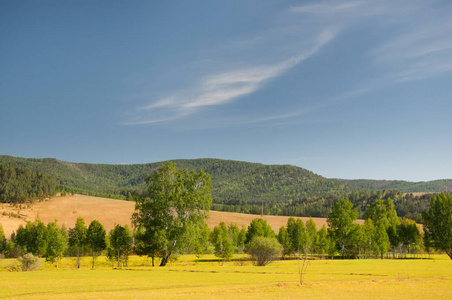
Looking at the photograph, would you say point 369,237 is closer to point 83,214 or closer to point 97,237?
point 97,237

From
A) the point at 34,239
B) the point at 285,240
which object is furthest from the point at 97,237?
the point at 285,240

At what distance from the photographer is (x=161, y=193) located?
201 feet

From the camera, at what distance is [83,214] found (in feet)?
543

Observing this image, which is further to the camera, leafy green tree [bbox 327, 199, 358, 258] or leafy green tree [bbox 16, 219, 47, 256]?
leafy green tree [bbox 327, 199, 358, 258]

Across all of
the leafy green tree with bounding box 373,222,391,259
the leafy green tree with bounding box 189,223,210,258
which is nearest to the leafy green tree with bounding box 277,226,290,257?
the leafy green tree with bounding box 373,222,391,259

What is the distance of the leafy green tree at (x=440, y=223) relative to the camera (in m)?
84.4

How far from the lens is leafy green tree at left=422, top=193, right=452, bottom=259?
8438cm

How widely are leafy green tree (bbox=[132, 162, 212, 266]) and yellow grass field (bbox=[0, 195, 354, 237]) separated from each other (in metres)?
87.0

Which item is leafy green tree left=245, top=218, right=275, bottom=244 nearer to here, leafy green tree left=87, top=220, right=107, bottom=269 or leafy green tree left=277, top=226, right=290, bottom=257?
leafy green tree left=277, top=226, right=290, bottom=257

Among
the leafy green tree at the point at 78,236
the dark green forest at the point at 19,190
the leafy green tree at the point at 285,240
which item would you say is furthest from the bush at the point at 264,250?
the dark green forest at the point at 19,190

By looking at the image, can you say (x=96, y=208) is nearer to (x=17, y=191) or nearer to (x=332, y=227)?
(x=17, y=191)

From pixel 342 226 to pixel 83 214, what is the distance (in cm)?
12743

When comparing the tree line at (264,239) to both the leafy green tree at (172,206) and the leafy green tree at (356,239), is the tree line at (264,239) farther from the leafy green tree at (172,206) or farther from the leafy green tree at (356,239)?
the leafy green tree at (172,206)

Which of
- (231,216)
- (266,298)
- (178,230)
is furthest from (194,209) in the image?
(231,216)
